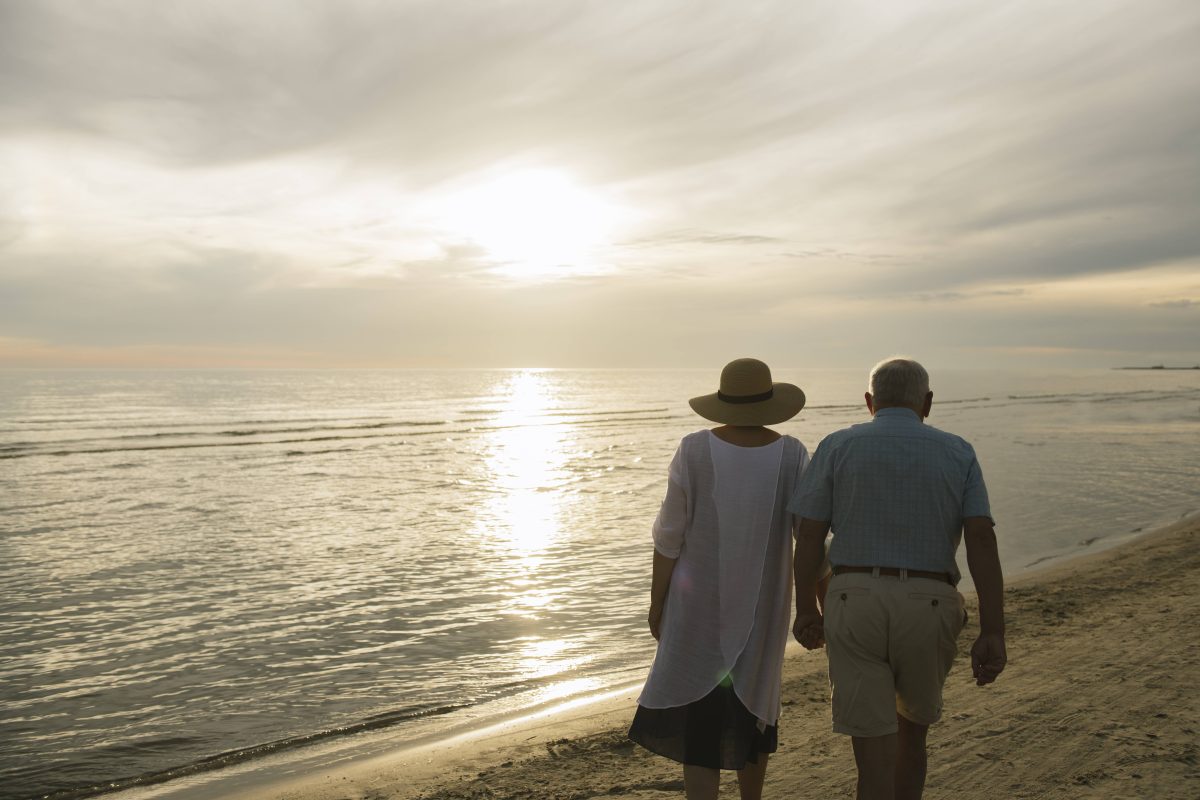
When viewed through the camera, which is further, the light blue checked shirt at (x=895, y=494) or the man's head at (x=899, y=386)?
the man's head at (x=899, y=386)

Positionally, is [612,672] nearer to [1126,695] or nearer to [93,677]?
[1126,695]

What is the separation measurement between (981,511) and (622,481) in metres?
20.0

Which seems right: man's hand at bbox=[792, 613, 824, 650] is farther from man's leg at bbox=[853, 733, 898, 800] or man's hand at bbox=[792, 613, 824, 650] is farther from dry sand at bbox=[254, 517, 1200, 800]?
dry sand at bbox=[254, 517, 1200, 800]

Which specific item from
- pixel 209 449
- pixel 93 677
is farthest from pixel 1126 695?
pixel 209 449

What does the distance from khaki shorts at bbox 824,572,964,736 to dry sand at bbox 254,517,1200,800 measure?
4.93ft

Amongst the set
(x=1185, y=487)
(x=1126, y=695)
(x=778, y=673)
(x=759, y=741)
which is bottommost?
(x=1185, y=487)

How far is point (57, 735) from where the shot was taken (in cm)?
637

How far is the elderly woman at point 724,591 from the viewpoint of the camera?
124 inches

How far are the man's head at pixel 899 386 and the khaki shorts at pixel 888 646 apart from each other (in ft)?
2.13

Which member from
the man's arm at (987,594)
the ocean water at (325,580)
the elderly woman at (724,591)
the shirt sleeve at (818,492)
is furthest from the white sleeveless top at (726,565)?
the ocean water at (325,580)

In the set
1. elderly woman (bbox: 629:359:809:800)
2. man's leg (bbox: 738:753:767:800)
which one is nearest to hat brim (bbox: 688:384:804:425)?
elderly woman (bbox: 629:359:809:800)

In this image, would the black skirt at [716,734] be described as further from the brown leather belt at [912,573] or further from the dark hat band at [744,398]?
the dark hat band at [744,398]

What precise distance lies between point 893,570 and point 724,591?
0.60 m

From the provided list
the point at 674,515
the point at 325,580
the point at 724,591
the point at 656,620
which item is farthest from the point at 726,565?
the point at 325,580
